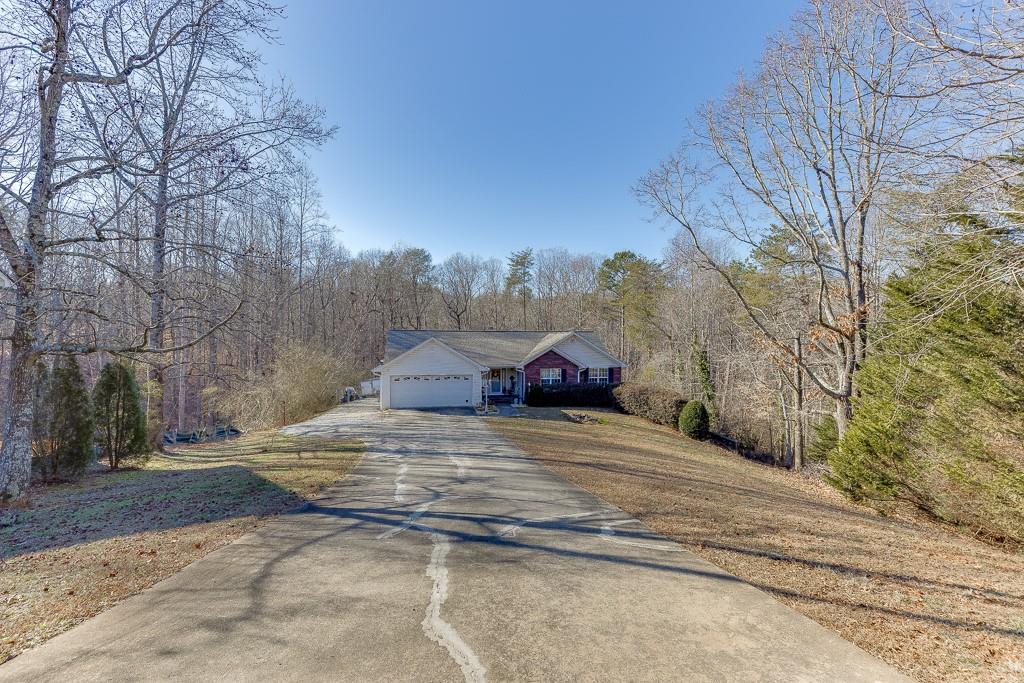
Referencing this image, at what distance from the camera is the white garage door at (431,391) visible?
21547 millimetres

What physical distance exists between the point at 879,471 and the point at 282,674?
34.6ft

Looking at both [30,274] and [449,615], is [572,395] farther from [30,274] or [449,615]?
[449,615]

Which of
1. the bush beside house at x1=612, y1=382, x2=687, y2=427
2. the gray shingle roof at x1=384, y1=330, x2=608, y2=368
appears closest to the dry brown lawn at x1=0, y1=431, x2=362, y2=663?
the gray shingle roof at x1=384, y1=330, x2=608, y2=368

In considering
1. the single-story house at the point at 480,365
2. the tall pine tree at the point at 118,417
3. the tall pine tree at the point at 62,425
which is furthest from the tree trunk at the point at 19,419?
the single-story house at the point at 480,365

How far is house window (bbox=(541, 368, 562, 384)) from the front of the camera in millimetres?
26953

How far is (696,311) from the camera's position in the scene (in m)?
28.9

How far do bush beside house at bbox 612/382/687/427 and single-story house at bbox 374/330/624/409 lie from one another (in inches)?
122

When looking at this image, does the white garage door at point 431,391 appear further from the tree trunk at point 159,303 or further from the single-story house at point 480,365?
the tree trunk at point 159,303

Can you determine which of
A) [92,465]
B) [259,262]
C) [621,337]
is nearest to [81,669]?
[259,262]

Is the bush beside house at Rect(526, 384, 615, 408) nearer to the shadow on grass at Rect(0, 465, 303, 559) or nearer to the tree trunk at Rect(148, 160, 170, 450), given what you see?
the tree trunk at Rect(148, 160, 170, 450)

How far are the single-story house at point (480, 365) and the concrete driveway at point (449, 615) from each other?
15.3m

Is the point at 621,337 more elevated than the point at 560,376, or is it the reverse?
the point at 621,337

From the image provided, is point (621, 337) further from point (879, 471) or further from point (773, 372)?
point (879, 471)

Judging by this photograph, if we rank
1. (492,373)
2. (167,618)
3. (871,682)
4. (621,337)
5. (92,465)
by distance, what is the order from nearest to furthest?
(871,682)
(167,618)
(92,465)
(492,373)
(621,337)
